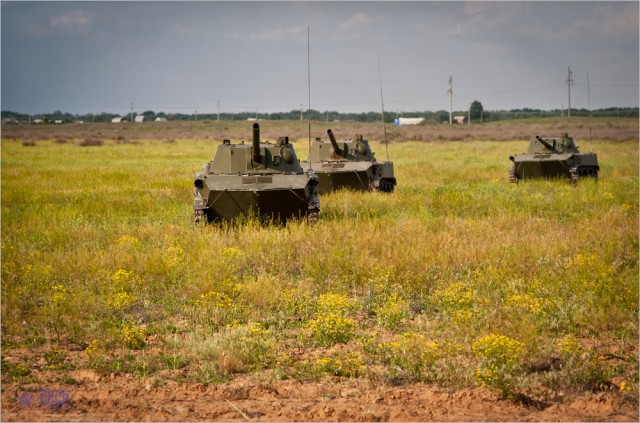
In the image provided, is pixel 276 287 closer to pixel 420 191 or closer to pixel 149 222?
pixel 149 222

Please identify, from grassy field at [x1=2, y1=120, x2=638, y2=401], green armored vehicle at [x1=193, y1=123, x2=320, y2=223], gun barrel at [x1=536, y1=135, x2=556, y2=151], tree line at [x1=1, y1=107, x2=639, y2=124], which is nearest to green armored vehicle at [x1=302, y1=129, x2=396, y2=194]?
grassy field at [x1=2, y1=120, x2=638, y2=401]

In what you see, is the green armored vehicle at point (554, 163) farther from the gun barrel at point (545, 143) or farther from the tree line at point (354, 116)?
the tree line at point (354, 116)

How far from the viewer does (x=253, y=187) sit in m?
13.0

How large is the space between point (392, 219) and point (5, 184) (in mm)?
14635

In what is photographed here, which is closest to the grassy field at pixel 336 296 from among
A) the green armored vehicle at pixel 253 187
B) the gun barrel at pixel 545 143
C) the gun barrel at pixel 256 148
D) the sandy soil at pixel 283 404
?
the sandy soil at pixel 283 404

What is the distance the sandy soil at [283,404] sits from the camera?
5355mm

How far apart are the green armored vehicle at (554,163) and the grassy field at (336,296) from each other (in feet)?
22.5

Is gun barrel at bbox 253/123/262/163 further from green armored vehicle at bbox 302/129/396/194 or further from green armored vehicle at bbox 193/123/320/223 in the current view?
green armored vehicle at bbox 302/129/396/194

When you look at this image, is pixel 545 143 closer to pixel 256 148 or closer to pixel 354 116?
pixel 256 148

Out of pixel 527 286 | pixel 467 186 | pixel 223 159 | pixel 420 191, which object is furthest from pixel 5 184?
pixel 527 286

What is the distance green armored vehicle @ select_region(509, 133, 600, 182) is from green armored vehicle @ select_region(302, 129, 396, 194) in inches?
211

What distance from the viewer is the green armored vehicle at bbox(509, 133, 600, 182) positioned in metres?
23.2

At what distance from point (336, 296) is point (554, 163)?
17241 millimetres

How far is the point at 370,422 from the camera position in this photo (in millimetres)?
5234
